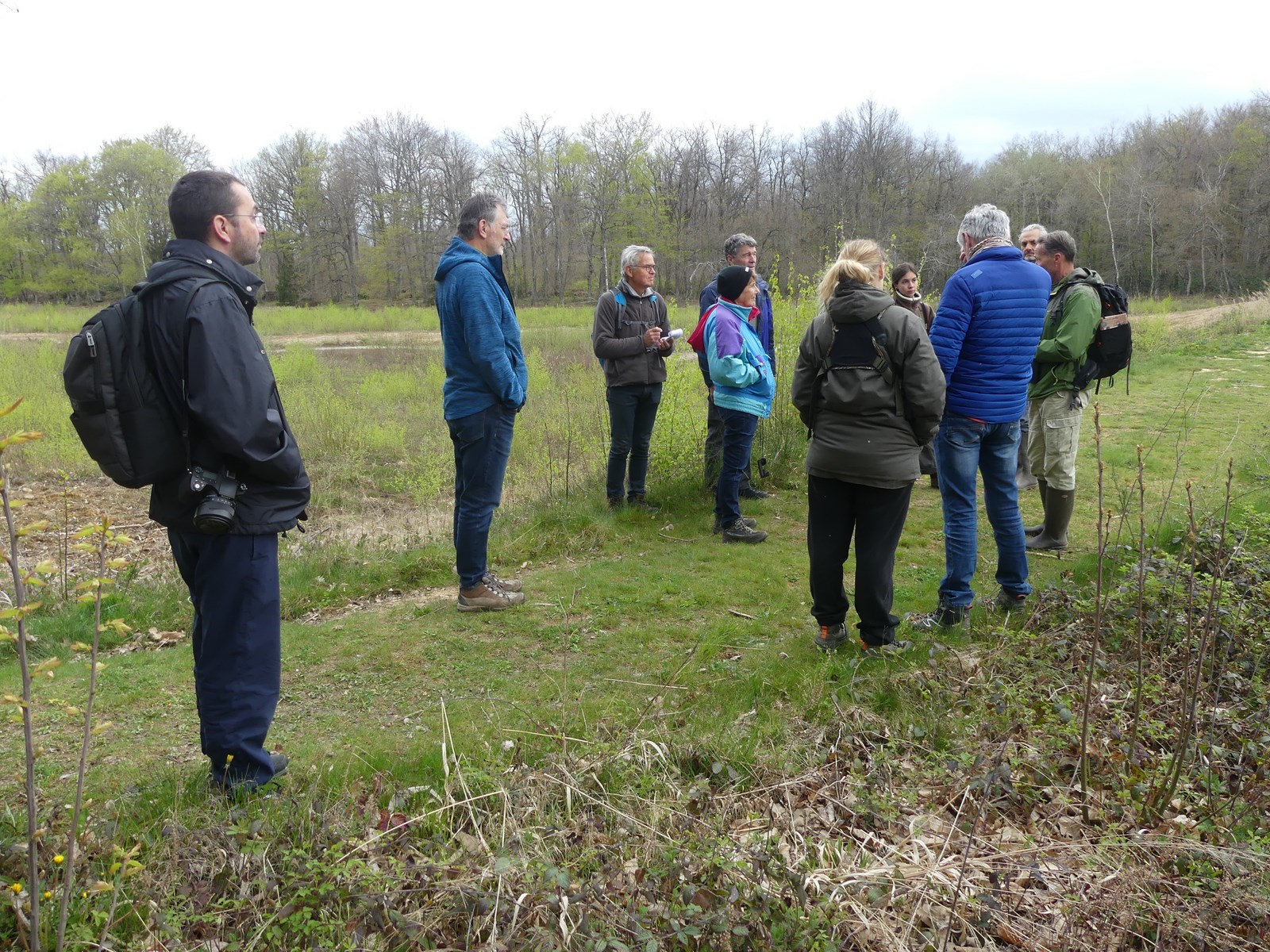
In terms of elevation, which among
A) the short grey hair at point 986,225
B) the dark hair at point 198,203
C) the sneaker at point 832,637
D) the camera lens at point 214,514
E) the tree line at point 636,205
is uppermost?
the tree line at point 636,205

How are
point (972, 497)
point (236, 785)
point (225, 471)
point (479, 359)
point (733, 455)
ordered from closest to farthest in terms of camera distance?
1. point (225, 471)
2. point (236, 785)
3. point (972, 497)
4. point (479, 359)
5. point (733, 455)

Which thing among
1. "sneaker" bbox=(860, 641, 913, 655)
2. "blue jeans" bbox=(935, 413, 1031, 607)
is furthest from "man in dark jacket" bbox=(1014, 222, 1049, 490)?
"sneaker" bbox=(860, 641, 913, 655)

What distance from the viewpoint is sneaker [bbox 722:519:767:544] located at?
20.8ft

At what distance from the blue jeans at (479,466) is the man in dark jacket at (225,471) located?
5.96 ft

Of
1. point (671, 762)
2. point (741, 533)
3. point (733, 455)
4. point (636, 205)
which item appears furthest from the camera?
point (636, 205)

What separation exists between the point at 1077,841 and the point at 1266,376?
12207 millimetres

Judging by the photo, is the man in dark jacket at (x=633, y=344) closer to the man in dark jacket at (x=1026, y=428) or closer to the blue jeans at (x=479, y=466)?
the blue jeans at (x=479, y=466)

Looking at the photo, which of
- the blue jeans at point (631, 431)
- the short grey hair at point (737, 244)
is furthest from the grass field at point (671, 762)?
the short grey hair at point (737, 244)

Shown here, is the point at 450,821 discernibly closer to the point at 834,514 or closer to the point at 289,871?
the point at 289,871

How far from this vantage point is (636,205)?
167 feet

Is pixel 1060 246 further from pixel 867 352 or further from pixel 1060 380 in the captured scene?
pixel 867 352

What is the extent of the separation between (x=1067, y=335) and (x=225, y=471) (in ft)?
17.0

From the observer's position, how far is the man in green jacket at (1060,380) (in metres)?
5.41

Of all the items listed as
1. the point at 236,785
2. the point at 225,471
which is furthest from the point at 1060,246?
the point at 236,785
